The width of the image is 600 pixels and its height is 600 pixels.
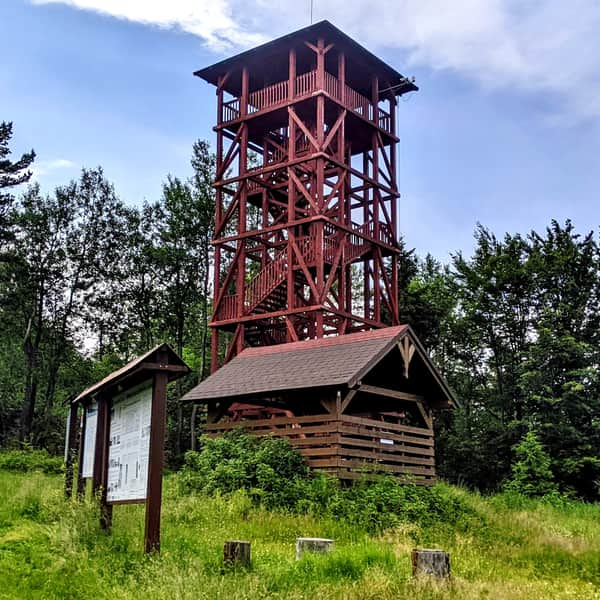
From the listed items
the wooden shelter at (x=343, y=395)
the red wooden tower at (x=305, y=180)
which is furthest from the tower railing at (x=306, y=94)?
the wooden shelter at (x=343, y=395)

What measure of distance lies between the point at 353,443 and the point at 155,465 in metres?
8.32

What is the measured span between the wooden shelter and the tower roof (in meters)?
13.0

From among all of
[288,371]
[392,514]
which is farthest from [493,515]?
[288,371]

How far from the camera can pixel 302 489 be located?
686 inches

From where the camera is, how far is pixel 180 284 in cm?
4247

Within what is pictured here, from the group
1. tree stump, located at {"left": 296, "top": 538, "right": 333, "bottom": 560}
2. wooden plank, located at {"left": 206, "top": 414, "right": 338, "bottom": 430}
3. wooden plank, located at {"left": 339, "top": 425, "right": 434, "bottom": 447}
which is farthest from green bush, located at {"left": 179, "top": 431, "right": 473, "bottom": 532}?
tree stump, located at {"left": 296, "top": 538, "right": 333, "bottom": 560}

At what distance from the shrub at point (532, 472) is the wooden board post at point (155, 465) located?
21878 millimetres

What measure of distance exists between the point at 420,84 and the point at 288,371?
1833 centimetres

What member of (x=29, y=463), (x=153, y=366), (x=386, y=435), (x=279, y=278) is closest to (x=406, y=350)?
(x=386, y=435)

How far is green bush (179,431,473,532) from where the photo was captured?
1645 cm

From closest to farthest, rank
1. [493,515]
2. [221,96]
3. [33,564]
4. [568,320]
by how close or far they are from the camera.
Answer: [33,564] → [493,515] → [221,96] → [568,320]

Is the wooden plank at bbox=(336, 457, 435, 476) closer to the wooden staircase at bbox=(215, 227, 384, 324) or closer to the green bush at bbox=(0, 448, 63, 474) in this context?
the wooden staircase at bbox=(215, 227, 384, 324)

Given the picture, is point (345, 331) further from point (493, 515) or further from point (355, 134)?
point (493, 515)

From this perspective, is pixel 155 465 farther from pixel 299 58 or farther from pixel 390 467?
pixel 299 58
